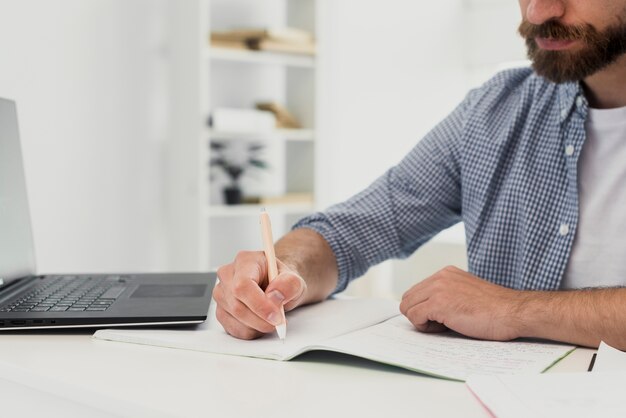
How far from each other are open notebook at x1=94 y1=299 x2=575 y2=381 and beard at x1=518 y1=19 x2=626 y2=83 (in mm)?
532

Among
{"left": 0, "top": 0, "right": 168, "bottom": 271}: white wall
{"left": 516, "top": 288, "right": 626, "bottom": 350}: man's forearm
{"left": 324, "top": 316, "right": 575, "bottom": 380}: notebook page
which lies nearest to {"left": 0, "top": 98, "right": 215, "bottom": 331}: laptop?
{"left": 324, "top": 316, "right": 575, "bottom": 380}: notebook page

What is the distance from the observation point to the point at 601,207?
4.27 ft

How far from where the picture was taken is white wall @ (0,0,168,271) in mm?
2961

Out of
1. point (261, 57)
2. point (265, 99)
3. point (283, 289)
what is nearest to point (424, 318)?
point (283, 289)

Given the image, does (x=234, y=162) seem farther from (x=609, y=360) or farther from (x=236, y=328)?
(x=609, y=360)

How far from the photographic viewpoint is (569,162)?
1.34 metres

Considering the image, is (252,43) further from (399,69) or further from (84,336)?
(84,336)

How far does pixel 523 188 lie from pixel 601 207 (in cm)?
14

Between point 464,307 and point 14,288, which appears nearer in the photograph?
point 464,307

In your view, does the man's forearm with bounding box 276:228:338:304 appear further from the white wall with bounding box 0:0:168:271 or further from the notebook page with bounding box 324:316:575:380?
the white wall with bounding box 0:0:168:271

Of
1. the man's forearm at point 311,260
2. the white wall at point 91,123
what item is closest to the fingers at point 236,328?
the man's forearm at point 311,260

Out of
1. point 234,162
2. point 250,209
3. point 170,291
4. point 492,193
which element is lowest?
point 250,209

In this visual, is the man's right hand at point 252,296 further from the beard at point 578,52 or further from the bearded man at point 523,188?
the beard at point 578,52

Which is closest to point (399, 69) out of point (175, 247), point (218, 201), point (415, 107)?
point (415, 107)
